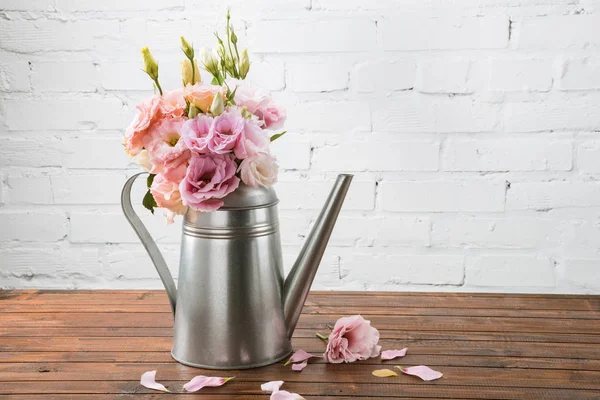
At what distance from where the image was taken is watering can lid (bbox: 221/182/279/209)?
0.94 meters

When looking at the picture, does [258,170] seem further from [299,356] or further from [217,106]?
[299,356]

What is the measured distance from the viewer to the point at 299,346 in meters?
1.06

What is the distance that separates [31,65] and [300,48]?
0.71 metres

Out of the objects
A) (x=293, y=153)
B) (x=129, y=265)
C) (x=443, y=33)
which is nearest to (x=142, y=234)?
(x=293, y=153)

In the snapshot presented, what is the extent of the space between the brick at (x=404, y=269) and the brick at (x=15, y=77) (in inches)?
38.1

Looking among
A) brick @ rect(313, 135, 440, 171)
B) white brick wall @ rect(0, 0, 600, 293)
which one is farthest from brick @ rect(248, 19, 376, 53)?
brick @ rect(313, 135, 440, 171)

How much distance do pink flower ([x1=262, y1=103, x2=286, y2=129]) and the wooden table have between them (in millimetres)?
326

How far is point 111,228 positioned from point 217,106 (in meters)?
1.13

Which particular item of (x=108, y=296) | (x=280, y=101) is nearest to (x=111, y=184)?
(x=280, y=101)

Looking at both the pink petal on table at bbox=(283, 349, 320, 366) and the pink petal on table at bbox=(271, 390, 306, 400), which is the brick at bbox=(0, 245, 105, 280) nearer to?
the pink petal on table at bbox=(283, 349, 320, 366)

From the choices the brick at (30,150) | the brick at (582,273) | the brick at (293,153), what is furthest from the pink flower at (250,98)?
the brick at (582,273)

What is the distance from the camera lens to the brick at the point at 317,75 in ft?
6.00

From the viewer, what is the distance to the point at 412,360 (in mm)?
991

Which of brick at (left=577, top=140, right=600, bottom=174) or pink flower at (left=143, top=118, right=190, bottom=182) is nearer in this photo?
pink flower at (left=143, top=118, right=190, bottom=182)
